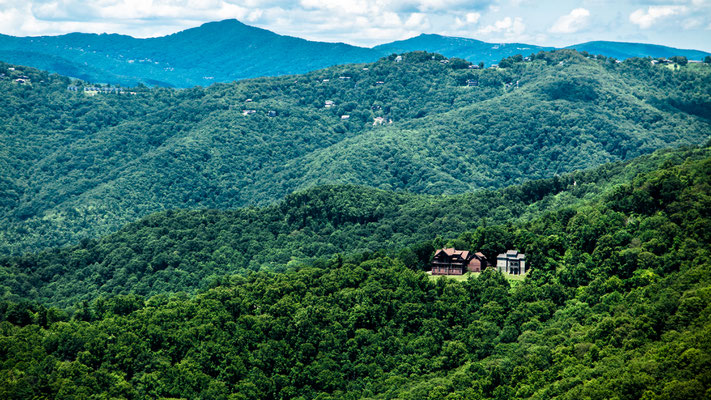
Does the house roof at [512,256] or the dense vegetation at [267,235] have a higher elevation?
the house roof at [512,256]

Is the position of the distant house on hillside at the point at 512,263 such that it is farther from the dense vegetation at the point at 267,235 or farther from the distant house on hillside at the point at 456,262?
the dense vegetation at the point at 267,235

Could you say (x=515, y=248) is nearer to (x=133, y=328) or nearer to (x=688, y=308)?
(x=688, y=308)

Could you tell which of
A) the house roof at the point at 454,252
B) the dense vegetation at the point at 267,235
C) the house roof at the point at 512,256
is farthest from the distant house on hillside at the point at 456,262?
the dense vegetation at the point at 267,235

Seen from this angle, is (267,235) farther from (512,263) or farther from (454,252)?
(512,263)

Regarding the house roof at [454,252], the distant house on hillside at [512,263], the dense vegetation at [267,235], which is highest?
the house roof at [454,252]

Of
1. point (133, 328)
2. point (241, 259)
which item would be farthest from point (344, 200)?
point (133, 328)

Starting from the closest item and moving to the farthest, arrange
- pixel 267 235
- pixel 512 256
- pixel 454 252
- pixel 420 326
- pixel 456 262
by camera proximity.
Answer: pixel 420 326, pixel 512 256, pixel 456 262, pixel 454 252, pixel 267 235

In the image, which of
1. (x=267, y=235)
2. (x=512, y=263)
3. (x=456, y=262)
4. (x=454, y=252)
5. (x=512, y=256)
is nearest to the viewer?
(x=512, y=263)

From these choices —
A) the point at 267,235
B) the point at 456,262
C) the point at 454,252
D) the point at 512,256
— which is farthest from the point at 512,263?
the point at 267,235
